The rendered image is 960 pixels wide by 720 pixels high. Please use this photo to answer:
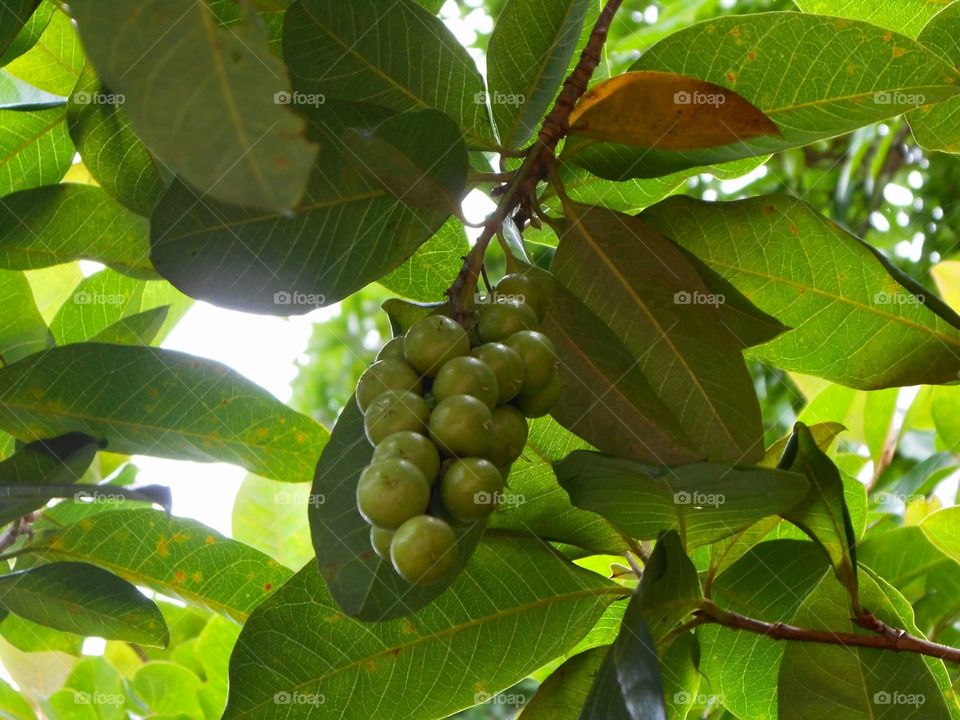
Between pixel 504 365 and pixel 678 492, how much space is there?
16 cm

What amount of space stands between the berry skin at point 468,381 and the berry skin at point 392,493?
0.06 m

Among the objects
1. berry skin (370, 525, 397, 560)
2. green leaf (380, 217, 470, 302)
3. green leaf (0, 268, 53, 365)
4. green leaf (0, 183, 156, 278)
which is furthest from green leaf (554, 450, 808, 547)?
green leaf (0, 268, 53, 365)

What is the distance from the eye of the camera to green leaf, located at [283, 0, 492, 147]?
2.29ft

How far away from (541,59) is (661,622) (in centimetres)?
43

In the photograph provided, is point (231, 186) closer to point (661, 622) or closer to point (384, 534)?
point (384, 534)

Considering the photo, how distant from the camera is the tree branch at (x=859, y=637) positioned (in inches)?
31.3

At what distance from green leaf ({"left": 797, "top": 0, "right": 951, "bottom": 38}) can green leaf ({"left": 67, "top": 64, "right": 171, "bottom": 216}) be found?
0.61 metres

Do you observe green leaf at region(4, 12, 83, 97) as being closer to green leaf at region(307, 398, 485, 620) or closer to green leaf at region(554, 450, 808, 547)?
green leaf at region(307, 398, 485, 620)

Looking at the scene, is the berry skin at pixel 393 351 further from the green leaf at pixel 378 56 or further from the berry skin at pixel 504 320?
the green leaf at pixel 378 56

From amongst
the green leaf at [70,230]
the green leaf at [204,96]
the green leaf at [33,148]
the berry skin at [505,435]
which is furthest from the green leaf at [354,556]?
the green leaf at [33,148]

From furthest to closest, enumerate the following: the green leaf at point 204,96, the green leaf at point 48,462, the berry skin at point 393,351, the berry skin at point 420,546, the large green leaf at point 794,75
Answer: the green leaf at point 48,462 → the large green leaf at point 794,75 → the berry skin at point 393,351 → the berry skin at point 420,546 → the green leaf at point 204,96

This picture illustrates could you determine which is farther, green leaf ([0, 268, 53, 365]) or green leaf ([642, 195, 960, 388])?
green leaf ([0, 268, 53, 365])

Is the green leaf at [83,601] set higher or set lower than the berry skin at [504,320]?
lower

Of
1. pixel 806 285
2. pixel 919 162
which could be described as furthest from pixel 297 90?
pixel 919 162
